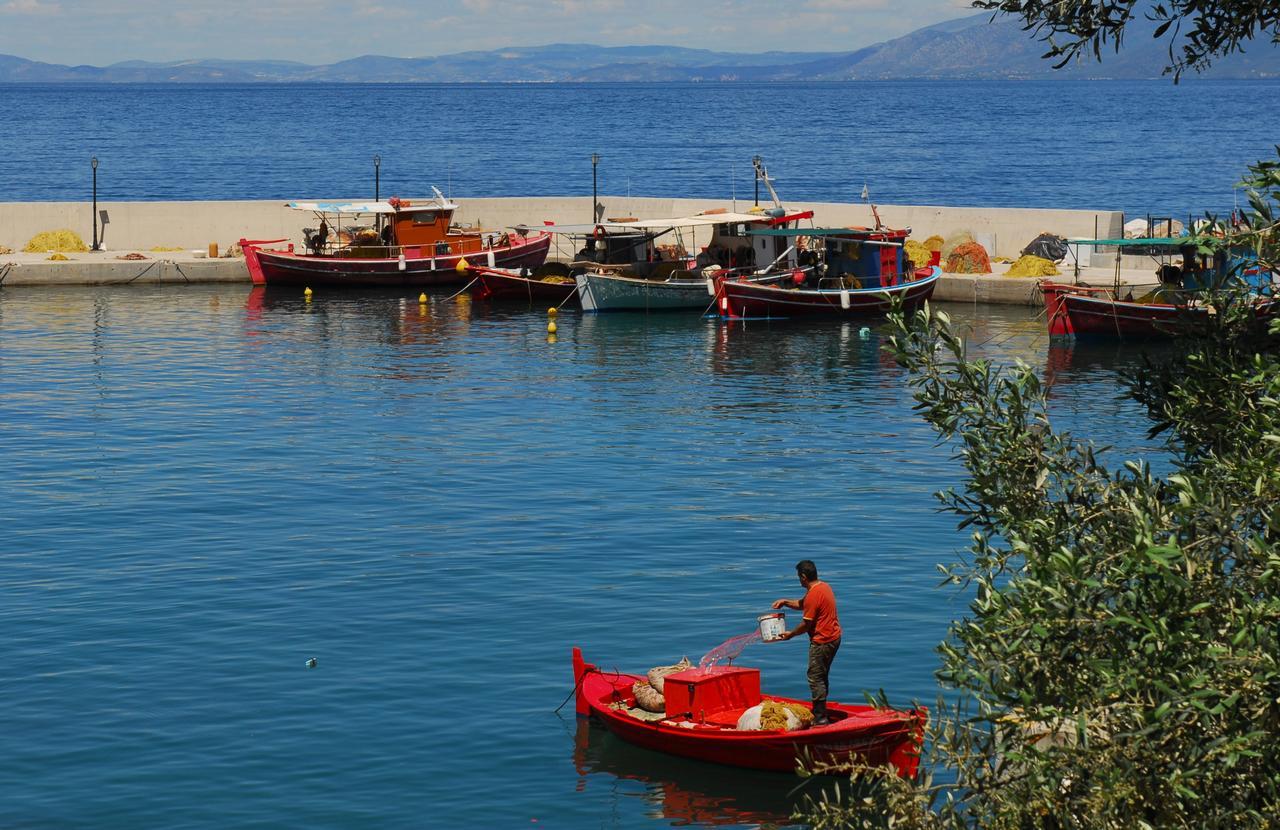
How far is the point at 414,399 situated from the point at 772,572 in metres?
16.8

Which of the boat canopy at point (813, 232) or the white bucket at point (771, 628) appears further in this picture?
the boat canopy at point (813, 232)

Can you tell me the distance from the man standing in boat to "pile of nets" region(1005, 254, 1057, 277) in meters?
38.5

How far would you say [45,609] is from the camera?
2297 centimetres

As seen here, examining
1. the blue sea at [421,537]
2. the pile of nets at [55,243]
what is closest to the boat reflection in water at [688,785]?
the blue sea at [421,537]

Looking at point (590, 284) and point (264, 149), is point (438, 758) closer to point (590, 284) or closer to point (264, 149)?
point (590, 284)

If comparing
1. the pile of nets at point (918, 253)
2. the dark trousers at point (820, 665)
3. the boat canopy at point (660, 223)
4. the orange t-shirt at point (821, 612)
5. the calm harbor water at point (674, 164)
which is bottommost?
the dark trousers at point (820, 665)

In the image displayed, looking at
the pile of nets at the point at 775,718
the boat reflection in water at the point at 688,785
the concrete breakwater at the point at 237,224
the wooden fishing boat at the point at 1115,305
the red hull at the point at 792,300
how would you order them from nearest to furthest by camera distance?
1. the boat reflection in water at the point at 688,785
2. the pile of nets at the point at 775,718
3. the wooden fishing boat at the point at 1115,305
4. the red hull at the point at 792,300
5. the concrete breakwater at the point at 237,224

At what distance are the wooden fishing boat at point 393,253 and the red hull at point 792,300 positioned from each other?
10244mm

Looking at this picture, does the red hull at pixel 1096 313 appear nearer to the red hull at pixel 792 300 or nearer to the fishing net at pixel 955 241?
the red hull at pixel 792 300

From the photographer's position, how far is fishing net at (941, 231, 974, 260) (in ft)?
189

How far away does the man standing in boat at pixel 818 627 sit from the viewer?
16547 mm

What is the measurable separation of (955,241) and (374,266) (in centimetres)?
2069

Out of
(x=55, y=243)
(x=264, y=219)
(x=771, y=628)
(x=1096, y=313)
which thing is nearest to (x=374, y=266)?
(x=264, y=219)

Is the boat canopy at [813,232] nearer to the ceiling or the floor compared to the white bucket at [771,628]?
nearer to the ceiling
